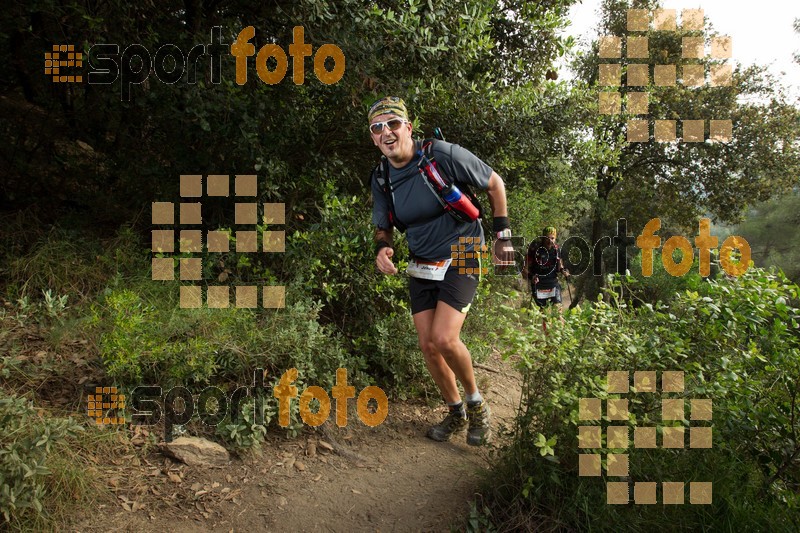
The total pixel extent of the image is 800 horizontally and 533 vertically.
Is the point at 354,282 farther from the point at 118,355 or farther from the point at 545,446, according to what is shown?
the point at 545,446

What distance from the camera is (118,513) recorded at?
3.03 meters

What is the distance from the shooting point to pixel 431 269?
3773mm

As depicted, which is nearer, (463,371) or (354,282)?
(463,371)

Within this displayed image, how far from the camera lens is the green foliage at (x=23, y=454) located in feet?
8.60

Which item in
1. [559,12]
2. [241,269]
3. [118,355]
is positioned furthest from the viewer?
[559,12]

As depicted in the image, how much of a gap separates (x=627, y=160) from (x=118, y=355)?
16771 millimetres

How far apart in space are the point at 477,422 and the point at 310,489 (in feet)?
4.61

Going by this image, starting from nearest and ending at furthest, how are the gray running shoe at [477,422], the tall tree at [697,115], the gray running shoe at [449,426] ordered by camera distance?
1. the gray running shoe at [477,422]
2. the gray running shoe at [449,426]
3. the tall tree at [697,115]

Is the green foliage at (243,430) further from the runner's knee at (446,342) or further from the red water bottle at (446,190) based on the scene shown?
the red water bottle at (446,190)

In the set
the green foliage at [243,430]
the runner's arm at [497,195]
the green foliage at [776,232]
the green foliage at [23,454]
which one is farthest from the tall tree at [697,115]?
the green foliage at [23,454]

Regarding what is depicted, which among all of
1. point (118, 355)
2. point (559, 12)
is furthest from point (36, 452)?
point (559, 12)

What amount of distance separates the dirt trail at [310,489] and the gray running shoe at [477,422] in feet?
0.29

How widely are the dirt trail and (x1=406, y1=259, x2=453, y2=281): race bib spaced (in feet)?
4.32

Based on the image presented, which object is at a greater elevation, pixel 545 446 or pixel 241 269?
pixel 241 269
